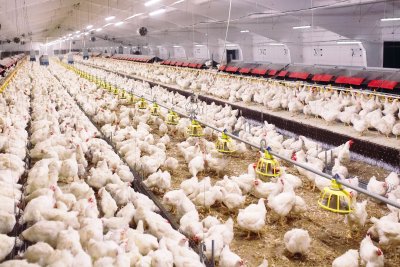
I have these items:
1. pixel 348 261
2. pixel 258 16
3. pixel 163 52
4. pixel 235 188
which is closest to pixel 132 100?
pixel 235 188

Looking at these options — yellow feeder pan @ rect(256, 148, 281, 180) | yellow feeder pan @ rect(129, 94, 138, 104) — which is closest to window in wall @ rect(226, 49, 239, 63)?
yellow feeder pan @ rect(129, 94, 138, 104)

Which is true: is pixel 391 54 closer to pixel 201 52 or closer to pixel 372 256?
pixel 372 256

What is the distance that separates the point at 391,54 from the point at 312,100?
4.51 meters

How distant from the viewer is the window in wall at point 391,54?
11.6 m

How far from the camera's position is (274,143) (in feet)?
19.3

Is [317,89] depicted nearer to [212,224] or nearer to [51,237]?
[212,224]

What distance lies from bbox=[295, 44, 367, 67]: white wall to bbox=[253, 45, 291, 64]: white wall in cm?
122

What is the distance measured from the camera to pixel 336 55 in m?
14.2

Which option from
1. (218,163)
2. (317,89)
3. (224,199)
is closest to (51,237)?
(224,199)

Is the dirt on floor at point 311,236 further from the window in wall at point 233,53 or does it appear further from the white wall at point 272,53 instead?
the window in wall at point 233,53

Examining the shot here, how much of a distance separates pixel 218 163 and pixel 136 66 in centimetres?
1801

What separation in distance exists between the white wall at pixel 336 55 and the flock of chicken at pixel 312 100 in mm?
3525

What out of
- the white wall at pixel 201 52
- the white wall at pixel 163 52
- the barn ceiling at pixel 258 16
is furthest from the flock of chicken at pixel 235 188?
the white wall at pixel 163 52

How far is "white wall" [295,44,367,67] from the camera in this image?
1298cm
